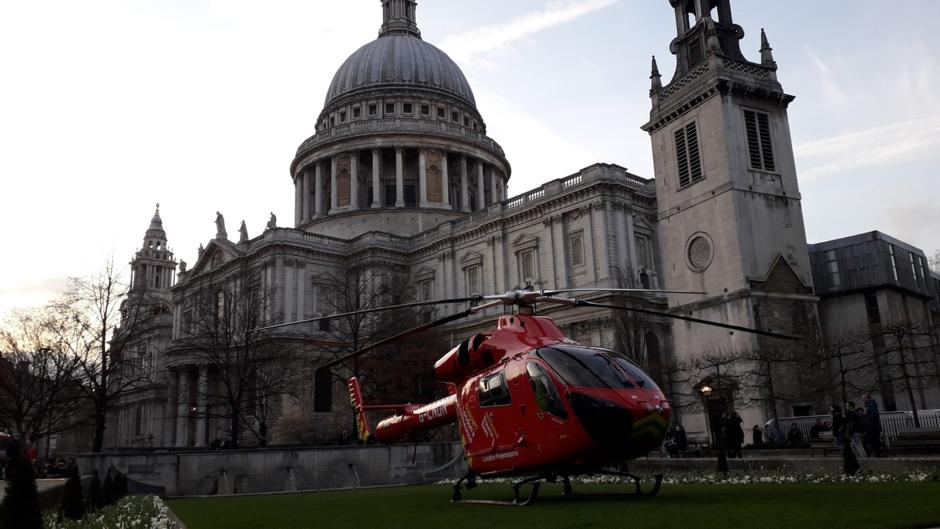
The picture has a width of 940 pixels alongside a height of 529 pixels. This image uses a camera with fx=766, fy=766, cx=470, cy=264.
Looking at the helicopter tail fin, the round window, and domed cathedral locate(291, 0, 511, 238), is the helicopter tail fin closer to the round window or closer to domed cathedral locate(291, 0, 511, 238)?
the round window

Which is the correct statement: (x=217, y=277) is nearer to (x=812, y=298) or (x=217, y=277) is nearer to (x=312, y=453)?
(x=312, y=453)

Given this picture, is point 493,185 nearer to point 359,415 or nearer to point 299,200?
point 299,200

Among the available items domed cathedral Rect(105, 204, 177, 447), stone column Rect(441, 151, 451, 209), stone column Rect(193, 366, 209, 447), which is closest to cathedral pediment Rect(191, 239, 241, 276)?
domed cathedral Rect(105, 204, 177, 447)

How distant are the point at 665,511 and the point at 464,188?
64.0 metres

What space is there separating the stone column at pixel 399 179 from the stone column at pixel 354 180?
3831 mm

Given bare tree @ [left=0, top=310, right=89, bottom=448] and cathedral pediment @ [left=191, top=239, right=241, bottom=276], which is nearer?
bare tree @ [left=0, top=310, right=89, bottom=448]

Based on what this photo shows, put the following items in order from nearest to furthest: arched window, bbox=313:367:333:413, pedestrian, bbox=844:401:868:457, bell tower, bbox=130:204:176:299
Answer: pedestrian, bbox=844:401:868:457 → arched window, bbox=313:367:333:413 → bell tower, bbox=130:204:176:299

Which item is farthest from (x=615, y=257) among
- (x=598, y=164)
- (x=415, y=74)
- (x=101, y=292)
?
(x=415, y=74)

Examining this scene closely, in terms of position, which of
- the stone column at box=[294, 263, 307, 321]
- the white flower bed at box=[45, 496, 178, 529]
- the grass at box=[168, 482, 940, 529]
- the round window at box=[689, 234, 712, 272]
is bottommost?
the grass at box=[168, 482, 940, 529]

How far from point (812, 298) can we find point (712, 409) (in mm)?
7620

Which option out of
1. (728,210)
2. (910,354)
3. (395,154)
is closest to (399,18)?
(395,154)

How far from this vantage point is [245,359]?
37656 millimetres

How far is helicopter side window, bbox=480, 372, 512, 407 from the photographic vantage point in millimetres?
14164

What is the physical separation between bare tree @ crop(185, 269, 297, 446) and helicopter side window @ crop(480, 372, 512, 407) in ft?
70.5
